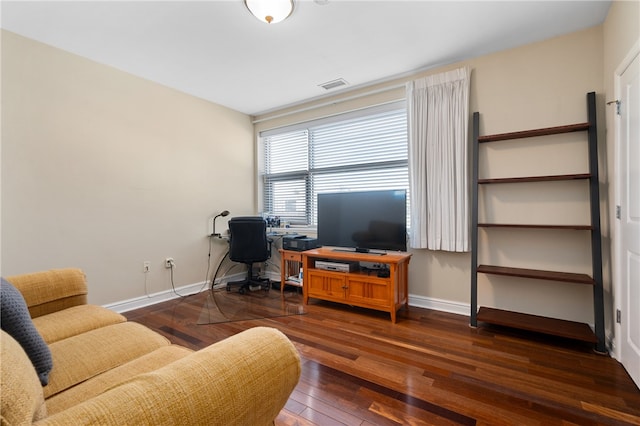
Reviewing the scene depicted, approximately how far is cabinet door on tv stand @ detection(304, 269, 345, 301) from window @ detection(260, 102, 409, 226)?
1035mm

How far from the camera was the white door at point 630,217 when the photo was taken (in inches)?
68.6

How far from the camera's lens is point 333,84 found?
347cm

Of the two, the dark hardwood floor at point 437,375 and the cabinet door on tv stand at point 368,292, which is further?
the cabinet door on tv stand at point 368,292

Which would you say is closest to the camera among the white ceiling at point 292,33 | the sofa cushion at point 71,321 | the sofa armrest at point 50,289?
the sofa cushion at point 71,321

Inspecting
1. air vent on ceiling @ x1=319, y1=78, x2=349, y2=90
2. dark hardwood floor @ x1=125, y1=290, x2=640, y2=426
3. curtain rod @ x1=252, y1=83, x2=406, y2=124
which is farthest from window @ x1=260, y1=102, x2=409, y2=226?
dark hardwood floor @ x1=125, y1=290, x2=640, y2=426

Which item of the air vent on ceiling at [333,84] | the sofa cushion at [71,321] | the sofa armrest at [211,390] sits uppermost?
the air vent on ceiling at [333,84]

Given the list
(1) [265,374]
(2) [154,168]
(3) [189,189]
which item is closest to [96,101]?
(2) [154,168]

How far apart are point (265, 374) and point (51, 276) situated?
1772mm

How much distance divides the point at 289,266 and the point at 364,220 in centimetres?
133

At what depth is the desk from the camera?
12.1 ft

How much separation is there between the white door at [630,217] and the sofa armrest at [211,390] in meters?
2.17

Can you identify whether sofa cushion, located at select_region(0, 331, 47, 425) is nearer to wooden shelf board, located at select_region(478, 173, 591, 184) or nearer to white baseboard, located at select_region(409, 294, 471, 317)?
wooden shelf board, located at select_region(478, 173, 591, 184)

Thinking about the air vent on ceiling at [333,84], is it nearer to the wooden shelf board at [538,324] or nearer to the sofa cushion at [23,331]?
the wooden shelf board at [538,324]

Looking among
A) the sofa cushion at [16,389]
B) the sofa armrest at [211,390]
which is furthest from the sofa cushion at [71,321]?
the sofa armrest at [211,390]
